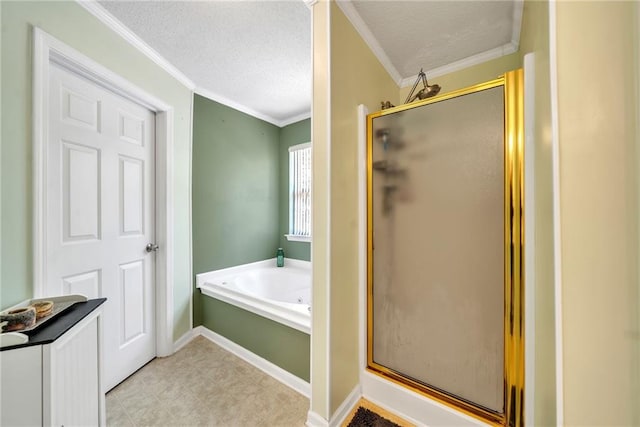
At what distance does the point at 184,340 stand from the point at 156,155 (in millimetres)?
1691

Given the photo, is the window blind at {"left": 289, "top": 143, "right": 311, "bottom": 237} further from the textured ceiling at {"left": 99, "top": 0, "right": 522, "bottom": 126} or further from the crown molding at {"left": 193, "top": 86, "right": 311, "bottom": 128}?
the textured ceiling at {"left": 99, "top": 0, "right": 522, "bottom": 126}

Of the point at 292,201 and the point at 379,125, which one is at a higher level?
the point at 379,125

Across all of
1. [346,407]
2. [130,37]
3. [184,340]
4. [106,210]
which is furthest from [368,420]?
[130,37]

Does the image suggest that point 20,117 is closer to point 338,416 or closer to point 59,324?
point 59,324

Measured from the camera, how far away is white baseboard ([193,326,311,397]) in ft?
4.91

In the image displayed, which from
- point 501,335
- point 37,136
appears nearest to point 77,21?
point 37,136

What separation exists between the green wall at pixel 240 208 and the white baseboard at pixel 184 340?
12cm

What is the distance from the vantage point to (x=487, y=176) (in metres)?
1.10

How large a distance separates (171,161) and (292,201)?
4.94 feet

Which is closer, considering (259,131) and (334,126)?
(334,126)

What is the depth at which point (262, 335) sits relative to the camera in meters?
1.70

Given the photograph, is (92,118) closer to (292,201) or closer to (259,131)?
(259,131)

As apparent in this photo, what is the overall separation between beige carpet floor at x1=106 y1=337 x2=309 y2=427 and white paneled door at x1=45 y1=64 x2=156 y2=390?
19cm

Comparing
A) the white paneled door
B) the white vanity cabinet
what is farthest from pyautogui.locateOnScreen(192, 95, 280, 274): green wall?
the white vanity cabinet
